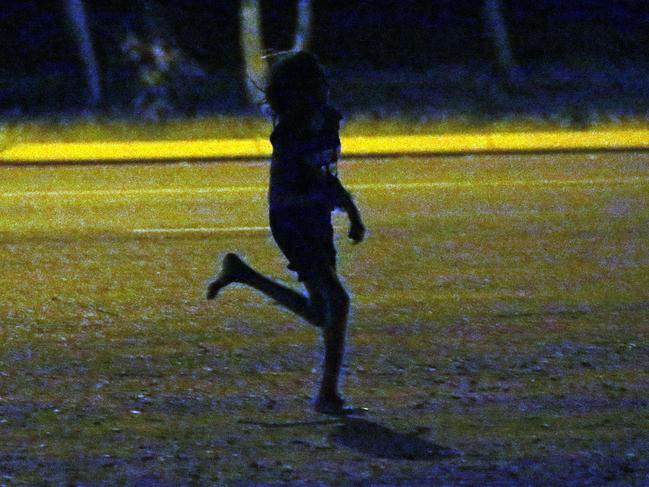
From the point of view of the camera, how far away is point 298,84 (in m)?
6.00

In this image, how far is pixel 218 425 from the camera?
6.16m

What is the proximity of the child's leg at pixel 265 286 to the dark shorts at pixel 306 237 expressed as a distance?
0.24 metres

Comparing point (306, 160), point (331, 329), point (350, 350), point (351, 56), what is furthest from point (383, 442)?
point (351, 56)

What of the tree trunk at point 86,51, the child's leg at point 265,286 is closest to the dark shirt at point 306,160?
the child's leg at point 265,286

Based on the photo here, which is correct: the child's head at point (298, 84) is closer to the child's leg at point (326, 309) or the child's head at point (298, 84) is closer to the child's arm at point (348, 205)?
the child's arm at point (348, 205)

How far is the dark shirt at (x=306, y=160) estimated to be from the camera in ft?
19.7

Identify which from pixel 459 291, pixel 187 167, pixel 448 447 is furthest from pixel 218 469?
pixel 187 167

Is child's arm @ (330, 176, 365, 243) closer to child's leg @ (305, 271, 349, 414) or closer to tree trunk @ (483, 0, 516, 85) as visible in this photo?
child's leg @ (305, 271, 349, 414)

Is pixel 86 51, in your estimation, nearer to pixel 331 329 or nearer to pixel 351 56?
pixel 351 56

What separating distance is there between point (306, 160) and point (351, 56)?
2161 cm

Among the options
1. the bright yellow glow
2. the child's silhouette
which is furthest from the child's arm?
the bright yellow glow

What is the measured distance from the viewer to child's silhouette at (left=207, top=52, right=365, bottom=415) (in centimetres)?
601

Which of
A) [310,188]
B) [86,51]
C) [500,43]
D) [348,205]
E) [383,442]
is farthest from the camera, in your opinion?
[500,43]

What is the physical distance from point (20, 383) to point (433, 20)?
22967 mm
